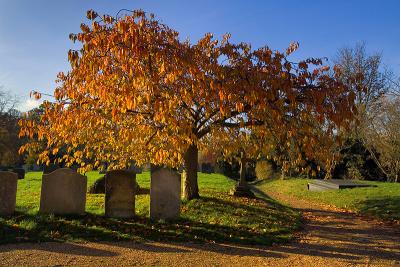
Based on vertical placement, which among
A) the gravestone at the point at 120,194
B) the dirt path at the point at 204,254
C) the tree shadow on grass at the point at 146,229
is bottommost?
the dirt path at the point at 204,254

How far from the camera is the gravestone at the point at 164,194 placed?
37.0 feet

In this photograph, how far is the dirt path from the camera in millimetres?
7266

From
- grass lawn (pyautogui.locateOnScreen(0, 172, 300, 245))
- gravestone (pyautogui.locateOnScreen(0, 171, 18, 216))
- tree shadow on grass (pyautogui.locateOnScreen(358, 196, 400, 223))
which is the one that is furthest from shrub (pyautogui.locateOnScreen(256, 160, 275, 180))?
gravestone (pyautogui.locateOnScreen(0, 171, 18, 216))

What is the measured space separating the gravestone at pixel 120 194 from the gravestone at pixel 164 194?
60 cm

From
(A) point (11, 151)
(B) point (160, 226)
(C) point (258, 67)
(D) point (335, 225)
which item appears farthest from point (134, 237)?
(A) point (11, 151)

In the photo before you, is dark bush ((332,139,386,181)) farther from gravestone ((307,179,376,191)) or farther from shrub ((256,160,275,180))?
gravestone ((307,179,376,191))

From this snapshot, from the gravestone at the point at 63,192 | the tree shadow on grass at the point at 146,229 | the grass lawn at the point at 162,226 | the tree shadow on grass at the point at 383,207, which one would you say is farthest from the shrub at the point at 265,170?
the gravestone at the point at 63,192

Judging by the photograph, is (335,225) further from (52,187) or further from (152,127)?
(52,187)

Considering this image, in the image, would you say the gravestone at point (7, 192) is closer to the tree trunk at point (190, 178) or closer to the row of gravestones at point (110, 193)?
the row of gravestones at point (110, 193)

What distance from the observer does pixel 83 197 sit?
37.5ft

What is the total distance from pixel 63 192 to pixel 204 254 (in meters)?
5.19

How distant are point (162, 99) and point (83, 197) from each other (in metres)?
4.71

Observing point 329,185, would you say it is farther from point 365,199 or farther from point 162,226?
point 162,226

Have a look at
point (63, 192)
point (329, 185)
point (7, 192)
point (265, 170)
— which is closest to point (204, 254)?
point (63, 192)
